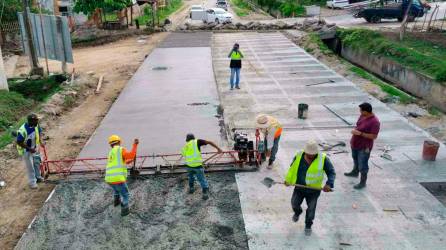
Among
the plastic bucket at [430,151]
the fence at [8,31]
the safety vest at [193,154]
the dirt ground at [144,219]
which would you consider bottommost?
the dirt ground at [144,219]

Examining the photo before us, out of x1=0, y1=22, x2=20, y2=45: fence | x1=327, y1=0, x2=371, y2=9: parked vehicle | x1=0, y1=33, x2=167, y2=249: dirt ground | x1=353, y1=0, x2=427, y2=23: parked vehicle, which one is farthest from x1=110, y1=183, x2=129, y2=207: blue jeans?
x1=327, y1=0, x2=371, y2=9: parked vehicle

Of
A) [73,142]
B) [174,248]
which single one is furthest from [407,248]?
[73,142]

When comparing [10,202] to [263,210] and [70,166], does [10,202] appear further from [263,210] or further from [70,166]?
[263,210]

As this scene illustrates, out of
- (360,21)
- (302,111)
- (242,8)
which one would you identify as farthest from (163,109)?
(242,8)

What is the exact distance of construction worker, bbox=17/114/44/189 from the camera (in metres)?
8.04

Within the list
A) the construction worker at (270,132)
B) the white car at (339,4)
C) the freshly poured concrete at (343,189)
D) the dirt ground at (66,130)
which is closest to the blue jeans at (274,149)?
the construction worker at (270,132)

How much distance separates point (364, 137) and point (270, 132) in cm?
193

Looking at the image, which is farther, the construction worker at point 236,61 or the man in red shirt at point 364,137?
the construction worker at point 236,61

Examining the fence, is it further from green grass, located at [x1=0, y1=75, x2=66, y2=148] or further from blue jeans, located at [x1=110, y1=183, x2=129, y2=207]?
blue jeans, located at [x1=110, y1=183, x2=129, y2=207]

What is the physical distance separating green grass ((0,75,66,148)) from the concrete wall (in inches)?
519

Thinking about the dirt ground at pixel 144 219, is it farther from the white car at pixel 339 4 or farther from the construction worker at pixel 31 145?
the white car at pixel 339 4

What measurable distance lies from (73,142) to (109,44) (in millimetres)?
18035

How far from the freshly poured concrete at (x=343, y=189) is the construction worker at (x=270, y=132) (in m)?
0.37

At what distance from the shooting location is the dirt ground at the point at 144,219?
21.6 ft
